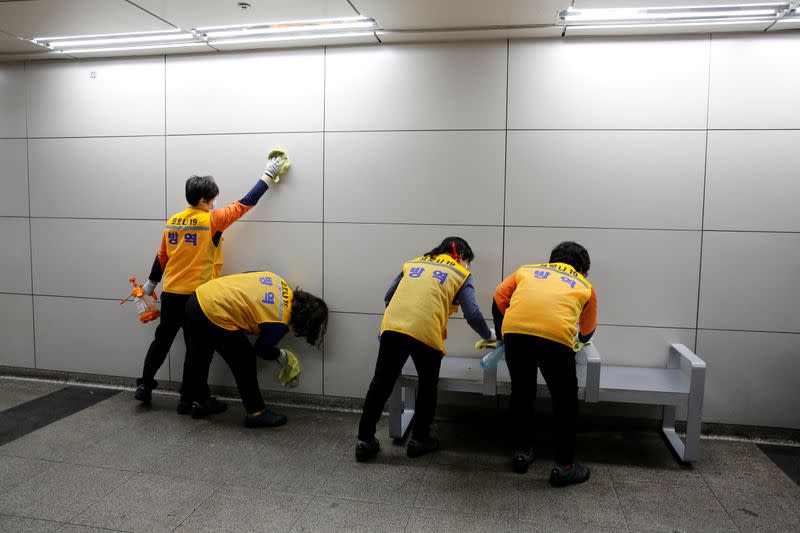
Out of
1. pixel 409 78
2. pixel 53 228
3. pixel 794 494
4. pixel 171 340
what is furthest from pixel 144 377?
pixel 794 494

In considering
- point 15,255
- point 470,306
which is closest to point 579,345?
point 470,306

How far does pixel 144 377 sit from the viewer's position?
3852 mm

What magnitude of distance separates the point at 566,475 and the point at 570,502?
0.16 m

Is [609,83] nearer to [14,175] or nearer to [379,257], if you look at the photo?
[379,257]

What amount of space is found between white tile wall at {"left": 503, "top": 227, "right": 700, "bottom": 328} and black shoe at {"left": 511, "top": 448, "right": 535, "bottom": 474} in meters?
1.07

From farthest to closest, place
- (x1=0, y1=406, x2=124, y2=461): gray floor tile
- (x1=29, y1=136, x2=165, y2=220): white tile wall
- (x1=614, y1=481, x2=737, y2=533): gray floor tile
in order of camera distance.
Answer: (x1=29, y1=136, x2=165, y2=220): white tile wall, (x1=0, y1=406, x2=124, y2=461): gray floor tile, (x1=614, y1=481, x2=737, y2=533): gray floor tile

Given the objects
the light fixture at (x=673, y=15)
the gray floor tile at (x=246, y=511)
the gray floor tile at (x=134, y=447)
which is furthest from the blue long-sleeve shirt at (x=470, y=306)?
the gray floor tile at (x=134, y=447)

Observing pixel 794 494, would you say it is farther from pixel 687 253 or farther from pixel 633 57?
pixel 633 57

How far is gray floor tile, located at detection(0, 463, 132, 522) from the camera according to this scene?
98.3 inches

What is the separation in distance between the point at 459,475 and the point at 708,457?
4.97ft

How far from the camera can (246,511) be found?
2.53 meters

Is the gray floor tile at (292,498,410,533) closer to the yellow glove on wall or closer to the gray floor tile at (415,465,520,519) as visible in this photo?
the gray floor tile at (415,465,520,519)

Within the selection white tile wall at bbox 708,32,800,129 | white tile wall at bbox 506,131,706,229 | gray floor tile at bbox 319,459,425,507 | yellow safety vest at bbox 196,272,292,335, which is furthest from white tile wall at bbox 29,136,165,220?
white tile wall at bbox 708,32,800,129

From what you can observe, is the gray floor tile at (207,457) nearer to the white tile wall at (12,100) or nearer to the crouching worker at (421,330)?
the crouching worker at (421,330)
